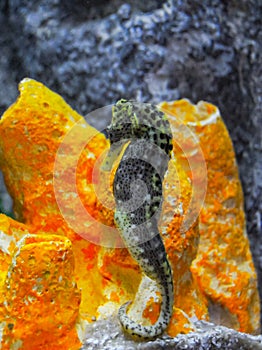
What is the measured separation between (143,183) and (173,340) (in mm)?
323

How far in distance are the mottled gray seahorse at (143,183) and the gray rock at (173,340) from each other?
0.12 feet

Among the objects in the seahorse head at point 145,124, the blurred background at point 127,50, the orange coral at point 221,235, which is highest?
the seahorse head at point 145,124

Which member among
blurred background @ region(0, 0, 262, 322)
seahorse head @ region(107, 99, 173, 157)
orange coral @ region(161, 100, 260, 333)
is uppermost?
seahorse head @ region(107, 99, 173, 157)

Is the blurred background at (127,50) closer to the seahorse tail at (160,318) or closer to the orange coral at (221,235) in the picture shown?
the orange coral at (221,235)

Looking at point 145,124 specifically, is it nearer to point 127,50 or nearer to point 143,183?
point 143,183

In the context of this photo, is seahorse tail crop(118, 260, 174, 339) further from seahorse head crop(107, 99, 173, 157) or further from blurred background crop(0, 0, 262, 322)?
blurred background crop(0, 0, 262, 322)

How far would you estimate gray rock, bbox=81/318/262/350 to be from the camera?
116cm

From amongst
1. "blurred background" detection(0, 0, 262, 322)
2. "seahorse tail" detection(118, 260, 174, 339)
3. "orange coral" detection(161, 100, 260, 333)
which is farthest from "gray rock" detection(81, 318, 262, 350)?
"blurred background" detection(0, 0, 262, 322)

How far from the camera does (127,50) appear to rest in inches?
83.6

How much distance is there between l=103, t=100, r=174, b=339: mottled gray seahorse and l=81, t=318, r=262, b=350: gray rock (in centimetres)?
4

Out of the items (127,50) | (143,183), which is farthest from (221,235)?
(127,50)

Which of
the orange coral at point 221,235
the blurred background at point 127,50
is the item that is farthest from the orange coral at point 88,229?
the blurred background at point 127,50

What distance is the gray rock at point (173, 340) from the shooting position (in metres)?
1.16

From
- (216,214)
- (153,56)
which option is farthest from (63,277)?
(153,56)
